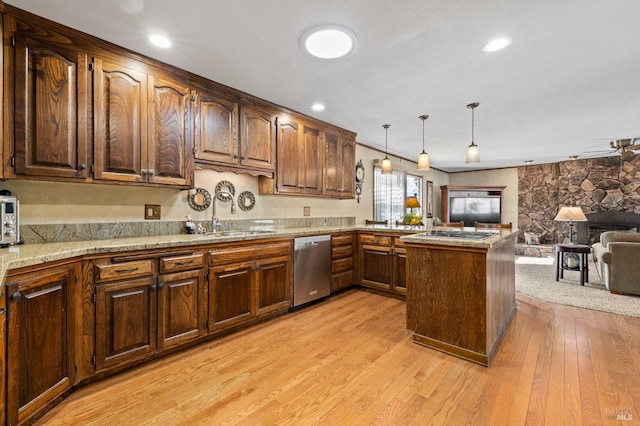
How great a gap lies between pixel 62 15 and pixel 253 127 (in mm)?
1614

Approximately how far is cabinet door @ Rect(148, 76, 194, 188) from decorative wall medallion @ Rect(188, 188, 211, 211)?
33cm

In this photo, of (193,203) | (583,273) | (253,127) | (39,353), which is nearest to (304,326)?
(193,203)

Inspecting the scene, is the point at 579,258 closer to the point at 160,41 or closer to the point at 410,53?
the point at 410,53

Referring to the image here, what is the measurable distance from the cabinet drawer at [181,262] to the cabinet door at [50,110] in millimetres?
834

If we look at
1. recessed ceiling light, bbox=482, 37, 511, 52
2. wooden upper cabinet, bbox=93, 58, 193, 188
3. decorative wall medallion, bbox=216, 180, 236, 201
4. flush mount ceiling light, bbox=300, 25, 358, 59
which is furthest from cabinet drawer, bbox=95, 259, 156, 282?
recessed ceiling light, bbox=482, 37, 511, 52

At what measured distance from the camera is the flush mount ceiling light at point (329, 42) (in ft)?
6.40

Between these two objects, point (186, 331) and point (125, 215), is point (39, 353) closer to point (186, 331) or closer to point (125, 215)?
point (186, 331)

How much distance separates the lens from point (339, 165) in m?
4.21

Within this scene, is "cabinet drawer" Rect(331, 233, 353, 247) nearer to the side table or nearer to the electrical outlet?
the electrical outlet

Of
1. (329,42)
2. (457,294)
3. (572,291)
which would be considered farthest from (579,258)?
(329,42)

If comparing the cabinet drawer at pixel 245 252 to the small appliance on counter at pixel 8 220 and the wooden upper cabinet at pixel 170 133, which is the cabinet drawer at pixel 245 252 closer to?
the wooden upper cabinet at pixel 170 133

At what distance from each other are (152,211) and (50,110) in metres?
1.01

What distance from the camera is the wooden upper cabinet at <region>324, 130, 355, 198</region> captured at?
404cm

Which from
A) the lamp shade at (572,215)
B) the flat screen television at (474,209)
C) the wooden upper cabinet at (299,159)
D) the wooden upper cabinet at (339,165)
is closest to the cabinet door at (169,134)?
the wooden upper cabinet at (299,159)
